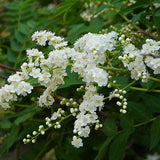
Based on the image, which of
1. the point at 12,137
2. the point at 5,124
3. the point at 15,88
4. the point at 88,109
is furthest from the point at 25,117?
the point at 88,109

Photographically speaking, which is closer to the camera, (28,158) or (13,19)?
(28,158)

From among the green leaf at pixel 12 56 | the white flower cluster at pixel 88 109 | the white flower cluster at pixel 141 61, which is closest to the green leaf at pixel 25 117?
the green leaf at pixel 12 56

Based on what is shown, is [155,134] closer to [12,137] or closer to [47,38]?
[47,38]

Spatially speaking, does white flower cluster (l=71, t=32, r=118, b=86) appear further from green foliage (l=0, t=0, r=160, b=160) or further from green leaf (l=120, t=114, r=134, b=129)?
green leaf (l=120, t=114, r=134, b=129)

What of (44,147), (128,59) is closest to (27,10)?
(44,147)

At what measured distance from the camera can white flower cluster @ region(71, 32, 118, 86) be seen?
1167mm

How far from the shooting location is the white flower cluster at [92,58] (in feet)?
3.83

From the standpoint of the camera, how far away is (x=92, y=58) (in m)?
1.19

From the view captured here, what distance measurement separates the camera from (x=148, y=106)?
1.72m

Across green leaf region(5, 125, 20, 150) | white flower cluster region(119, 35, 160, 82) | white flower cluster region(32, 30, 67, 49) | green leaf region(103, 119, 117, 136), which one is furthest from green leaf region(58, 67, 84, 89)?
green leaf region(5, 125, 20, 150)

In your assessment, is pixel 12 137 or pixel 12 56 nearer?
pixel 12 137

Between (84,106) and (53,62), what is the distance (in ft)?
0.70

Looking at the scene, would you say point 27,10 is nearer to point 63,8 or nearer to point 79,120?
point 63,8

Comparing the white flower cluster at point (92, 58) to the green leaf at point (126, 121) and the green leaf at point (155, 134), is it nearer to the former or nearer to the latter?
the green leaf at point (155, 134)
